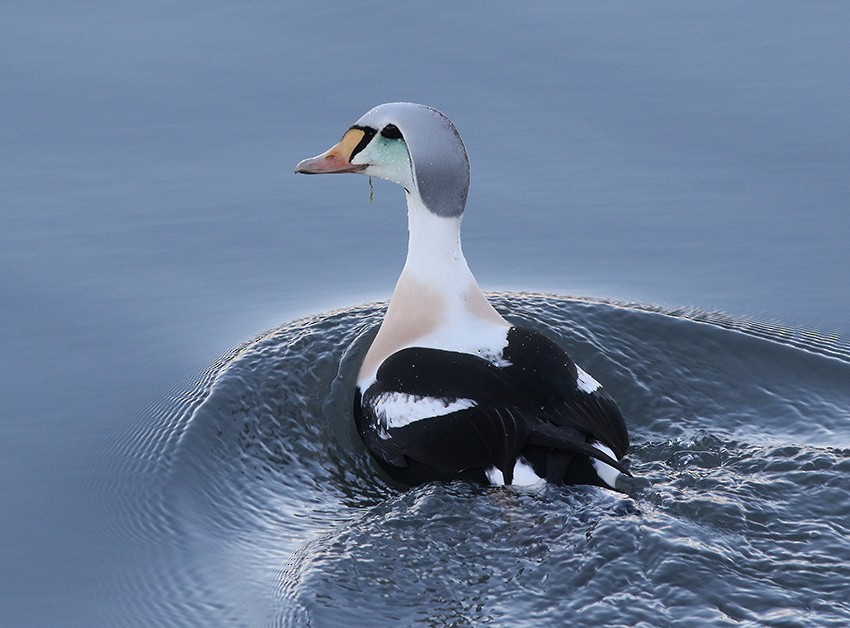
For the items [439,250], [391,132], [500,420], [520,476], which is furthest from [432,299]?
[520,476]

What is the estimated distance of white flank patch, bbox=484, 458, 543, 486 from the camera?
18.3ft

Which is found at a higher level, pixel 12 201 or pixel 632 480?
pixel 12 201

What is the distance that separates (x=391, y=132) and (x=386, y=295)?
1.29m

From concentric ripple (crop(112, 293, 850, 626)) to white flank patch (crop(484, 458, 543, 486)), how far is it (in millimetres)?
53

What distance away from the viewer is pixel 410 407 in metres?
5.88

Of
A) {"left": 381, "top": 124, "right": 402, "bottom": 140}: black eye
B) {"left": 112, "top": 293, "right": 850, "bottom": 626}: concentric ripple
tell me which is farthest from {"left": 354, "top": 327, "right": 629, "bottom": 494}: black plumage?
{"left": 381, "top": 124, "right": 402, "bottom": 140}: black eye

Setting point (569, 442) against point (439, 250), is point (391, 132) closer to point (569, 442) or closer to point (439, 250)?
point (439, 250)

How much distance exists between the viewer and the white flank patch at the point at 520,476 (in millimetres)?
5582

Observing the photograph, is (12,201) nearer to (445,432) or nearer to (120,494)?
(120,494)

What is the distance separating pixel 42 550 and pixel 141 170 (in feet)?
9.85

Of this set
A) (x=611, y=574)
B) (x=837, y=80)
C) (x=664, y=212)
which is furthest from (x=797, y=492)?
(x=837, y=80)

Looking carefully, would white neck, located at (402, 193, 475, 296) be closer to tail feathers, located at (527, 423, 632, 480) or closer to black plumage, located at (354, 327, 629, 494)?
black plumage, located at (354, 327, 629, 494)

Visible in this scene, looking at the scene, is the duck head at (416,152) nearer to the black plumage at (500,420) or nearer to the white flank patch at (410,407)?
the black plumage at (500,420)

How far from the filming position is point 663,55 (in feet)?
28.9
